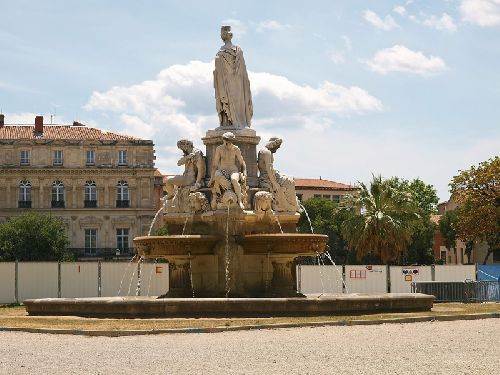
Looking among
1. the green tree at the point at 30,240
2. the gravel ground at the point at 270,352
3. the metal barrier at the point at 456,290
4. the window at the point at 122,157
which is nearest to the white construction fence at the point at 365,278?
the metal barrier at the point at 456,290

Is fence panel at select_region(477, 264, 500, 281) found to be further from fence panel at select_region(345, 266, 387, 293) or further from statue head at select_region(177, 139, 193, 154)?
statue head at select_region(177, 139, 193, 154)

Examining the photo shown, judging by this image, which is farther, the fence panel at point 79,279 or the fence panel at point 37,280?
the fence panel at point 79,279

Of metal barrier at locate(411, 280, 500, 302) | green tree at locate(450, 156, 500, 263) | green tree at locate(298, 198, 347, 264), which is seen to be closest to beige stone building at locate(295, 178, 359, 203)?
green tree at locate(298, 198, 347, 264)

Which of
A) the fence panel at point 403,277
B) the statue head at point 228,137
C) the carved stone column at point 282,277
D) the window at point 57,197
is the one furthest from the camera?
the window at point 57,197

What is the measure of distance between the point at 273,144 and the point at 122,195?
250 ft

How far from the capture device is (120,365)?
14445 mm

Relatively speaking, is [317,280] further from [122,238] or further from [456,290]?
[122,238]

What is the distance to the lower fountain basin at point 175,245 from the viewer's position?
84.3 feet

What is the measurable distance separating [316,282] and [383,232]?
20.9 meters

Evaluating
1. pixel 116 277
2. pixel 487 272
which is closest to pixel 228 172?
pixel 116 277

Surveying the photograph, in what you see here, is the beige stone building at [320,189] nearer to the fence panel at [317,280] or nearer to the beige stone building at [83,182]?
the beige stone building at [83,182]

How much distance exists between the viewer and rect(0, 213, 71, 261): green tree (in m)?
81.9

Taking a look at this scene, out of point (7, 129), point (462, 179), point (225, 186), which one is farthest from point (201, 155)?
point (7, 129)

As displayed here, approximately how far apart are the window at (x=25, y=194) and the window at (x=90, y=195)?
5.42 m
